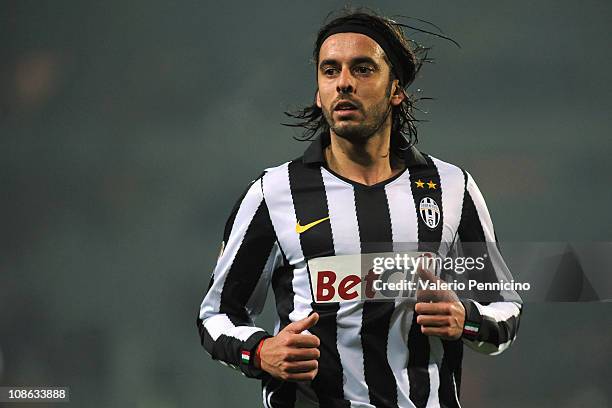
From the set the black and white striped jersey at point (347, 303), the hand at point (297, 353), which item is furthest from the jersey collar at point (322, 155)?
the hand at point (297, 353)

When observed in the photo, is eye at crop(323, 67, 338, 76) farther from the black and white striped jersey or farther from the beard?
the black and white striped jersey

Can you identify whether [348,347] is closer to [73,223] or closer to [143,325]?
[143,325]

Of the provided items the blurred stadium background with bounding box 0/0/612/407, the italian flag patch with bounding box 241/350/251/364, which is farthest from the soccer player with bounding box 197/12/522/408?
the blurred stadium background with bounding box 0/0/612/407

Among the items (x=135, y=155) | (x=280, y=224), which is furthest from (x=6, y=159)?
(x=280, y=224)

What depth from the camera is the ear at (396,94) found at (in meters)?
2.31

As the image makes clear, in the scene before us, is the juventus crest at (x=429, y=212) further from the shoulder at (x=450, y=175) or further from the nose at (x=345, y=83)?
the nose at (x=345, y=83)

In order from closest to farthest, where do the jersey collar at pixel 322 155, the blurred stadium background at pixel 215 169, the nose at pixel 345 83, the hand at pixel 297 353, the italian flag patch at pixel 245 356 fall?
the hand at pixel 297 353
the italian flag patch at pixel 245 356
the nose at pixel 345 83
the jersey collar at pixel 322 155
the blurred stadium background at pixel 215 169

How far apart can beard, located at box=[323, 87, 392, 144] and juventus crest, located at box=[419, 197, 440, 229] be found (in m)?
0.20

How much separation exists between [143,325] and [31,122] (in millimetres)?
813

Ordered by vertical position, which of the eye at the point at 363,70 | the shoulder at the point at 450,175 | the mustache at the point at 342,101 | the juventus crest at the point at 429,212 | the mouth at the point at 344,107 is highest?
the eye at the point at 363,70

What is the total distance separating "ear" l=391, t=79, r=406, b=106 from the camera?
2311 mm

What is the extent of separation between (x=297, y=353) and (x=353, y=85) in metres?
0.62

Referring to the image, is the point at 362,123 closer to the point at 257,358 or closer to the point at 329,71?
the point at 329,71

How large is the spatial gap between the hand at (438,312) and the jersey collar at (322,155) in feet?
1.14
